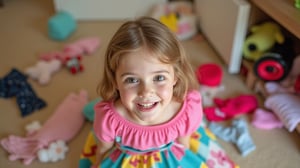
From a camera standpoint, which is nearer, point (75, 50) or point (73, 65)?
point (73, 65)

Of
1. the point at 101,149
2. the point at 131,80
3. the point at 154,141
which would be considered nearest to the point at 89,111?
the point at 101,149

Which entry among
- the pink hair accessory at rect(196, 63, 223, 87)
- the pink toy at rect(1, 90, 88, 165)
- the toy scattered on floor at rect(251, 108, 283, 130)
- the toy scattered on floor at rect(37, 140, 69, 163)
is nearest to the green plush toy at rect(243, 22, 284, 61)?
the pink hair accessory at rect(196, 63, 223, 87)

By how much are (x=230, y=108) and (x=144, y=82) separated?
66 centimetres

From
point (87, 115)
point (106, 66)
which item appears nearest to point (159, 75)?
point (106, 66)

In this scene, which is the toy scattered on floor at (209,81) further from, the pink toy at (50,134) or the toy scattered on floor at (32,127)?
the toy scattered on floor at (32,127)

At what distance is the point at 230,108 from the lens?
4.47 ft

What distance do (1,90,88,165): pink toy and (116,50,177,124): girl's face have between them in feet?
1.60

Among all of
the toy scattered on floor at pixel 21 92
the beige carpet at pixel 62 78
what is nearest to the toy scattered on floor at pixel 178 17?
the beige carpet at pixel 62 78

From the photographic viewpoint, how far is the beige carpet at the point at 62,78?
1.20m

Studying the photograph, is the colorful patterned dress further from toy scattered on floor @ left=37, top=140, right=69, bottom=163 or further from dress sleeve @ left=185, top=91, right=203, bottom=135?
toy scattered on floor @ left=37, top=140, right=69, bottom=163

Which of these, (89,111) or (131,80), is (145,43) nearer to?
(131,80)

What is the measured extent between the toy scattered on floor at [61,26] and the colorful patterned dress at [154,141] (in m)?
0.96

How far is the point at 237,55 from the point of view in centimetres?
150

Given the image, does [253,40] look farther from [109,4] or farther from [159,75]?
[109,4]
